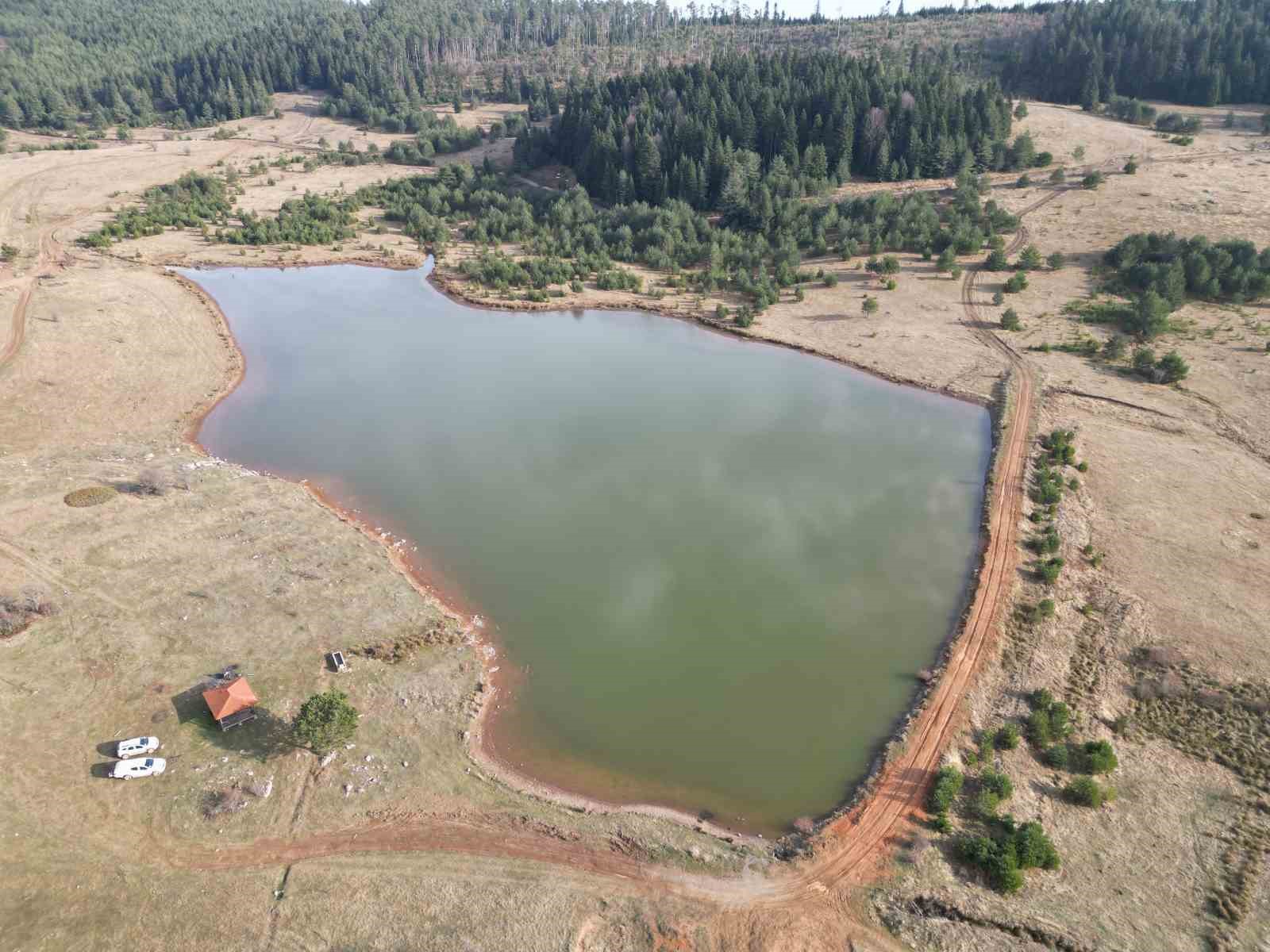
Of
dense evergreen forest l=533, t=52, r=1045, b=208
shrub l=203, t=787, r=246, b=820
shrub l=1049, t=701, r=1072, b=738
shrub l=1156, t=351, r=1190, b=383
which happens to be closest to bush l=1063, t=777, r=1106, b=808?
shrub l=1049, t=701, r=1072, b=738

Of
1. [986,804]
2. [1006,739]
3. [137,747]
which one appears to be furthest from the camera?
[1006,739]

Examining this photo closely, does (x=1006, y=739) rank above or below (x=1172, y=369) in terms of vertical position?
below

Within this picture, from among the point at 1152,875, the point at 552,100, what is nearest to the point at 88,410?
the point at 1152,875

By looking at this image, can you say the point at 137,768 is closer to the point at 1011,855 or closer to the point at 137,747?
the point at 137,747

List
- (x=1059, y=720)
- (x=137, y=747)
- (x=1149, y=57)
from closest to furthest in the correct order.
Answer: (x=137, y=747)
(x=1059, y=720)
(x=1149, y=57)

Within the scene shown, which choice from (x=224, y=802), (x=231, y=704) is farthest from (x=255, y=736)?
(x=224, y=802)

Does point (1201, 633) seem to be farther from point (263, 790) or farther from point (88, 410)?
point (88, 410)
